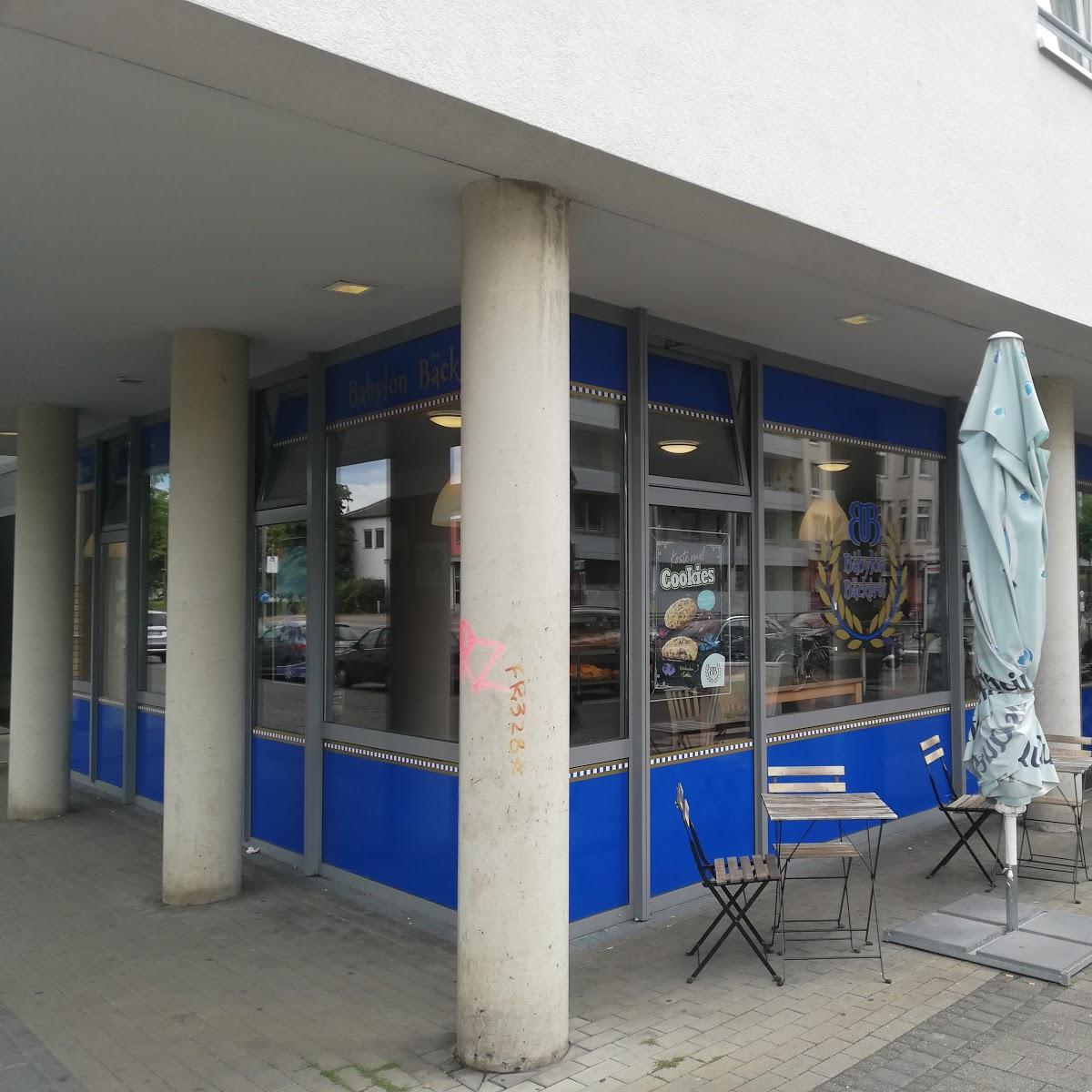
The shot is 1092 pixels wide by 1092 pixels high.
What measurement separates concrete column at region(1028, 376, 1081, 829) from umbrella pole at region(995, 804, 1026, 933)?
10.4 feet

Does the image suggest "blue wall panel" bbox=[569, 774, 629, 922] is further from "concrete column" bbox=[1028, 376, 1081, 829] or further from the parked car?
"concrete column" bbox=[1028, 376, 1081, 829]

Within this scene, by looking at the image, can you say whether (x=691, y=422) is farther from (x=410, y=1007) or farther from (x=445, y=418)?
(x=410, y=1007)

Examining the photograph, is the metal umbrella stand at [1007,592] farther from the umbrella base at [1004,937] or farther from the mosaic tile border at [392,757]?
the mosaic tile border at [392,757]

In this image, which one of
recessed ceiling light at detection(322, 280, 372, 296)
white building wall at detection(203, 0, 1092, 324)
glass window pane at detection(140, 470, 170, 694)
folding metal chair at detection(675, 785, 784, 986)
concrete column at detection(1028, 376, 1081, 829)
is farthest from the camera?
glass window pane at detection(140, 470, 170, 694)

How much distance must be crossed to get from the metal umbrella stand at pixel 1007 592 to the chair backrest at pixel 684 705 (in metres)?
1.70

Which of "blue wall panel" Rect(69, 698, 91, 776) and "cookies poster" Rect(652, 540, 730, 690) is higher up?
"cookies poster" Rect(652, 540, 730, 690)

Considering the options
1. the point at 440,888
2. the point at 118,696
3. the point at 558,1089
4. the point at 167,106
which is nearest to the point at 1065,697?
the point at 440,888

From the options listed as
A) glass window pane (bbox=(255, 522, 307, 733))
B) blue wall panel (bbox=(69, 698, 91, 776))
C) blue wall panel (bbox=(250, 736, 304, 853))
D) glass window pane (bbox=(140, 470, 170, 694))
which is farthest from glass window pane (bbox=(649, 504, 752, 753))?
blue wall panel (bbox=(69, 698, 91, 776))

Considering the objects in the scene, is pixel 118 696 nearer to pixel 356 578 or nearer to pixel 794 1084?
pixel 356 578

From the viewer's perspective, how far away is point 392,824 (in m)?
6.20

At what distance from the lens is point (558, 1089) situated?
12.5 feet

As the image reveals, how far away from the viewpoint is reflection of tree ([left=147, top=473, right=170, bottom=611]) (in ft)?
30.4

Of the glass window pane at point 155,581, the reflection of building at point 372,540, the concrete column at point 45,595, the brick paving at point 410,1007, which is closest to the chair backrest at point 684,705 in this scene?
the brick paving at point 410,1007

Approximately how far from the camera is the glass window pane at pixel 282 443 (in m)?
7.42
